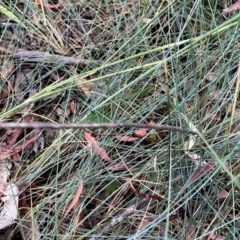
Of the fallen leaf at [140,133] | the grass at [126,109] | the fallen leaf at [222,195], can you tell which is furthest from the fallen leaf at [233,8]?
the fallen leaf at [222,195]

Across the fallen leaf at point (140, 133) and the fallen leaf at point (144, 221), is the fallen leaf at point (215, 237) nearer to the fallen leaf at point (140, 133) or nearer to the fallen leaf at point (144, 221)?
the fallen leaf at point (144, 221)

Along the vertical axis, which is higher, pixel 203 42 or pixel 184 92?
pixel 203 42

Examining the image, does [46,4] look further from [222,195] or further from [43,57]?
[222,195]

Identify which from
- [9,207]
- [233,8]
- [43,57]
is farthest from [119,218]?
[233,8]

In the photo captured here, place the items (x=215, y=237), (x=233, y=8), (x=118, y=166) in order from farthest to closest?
(x=233, y=8) → (x=118, y=166) → (x=215, y=237)

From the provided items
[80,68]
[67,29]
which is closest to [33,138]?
[80,68]

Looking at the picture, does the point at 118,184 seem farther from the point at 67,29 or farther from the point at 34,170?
the point at 67,29
